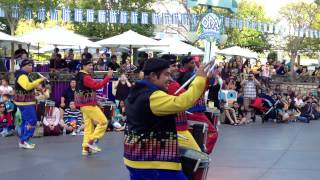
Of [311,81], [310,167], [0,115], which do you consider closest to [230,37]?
[311,81]

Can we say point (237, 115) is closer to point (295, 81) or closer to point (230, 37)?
point (295, 81)

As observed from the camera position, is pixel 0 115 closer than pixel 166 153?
No

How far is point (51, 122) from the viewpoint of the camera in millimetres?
14602

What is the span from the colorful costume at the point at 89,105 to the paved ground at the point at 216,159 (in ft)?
1.51

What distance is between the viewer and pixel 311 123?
19625 mm

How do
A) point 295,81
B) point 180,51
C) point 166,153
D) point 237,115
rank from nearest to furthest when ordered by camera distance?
point 166,153 < point 237,115 < point 180,51 < point 295,81

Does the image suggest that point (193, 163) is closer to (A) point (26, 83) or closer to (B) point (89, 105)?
(B) point (89, 105)

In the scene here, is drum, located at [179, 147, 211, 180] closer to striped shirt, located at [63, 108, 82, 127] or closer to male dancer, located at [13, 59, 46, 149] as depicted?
male dancer, located at [13, 59, 46, 149]

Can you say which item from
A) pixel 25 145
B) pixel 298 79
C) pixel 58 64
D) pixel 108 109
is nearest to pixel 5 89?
pixel 108 109

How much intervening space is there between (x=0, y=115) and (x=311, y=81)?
19.5 metres

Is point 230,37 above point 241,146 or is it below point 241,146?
above

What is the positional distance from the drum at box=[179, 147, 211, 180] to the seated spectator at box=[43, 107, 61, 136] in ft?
31.3

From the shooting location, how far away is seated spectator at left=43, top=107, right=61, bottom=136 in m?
14.5

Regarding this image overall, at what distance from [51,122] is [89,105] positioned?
400 cm
